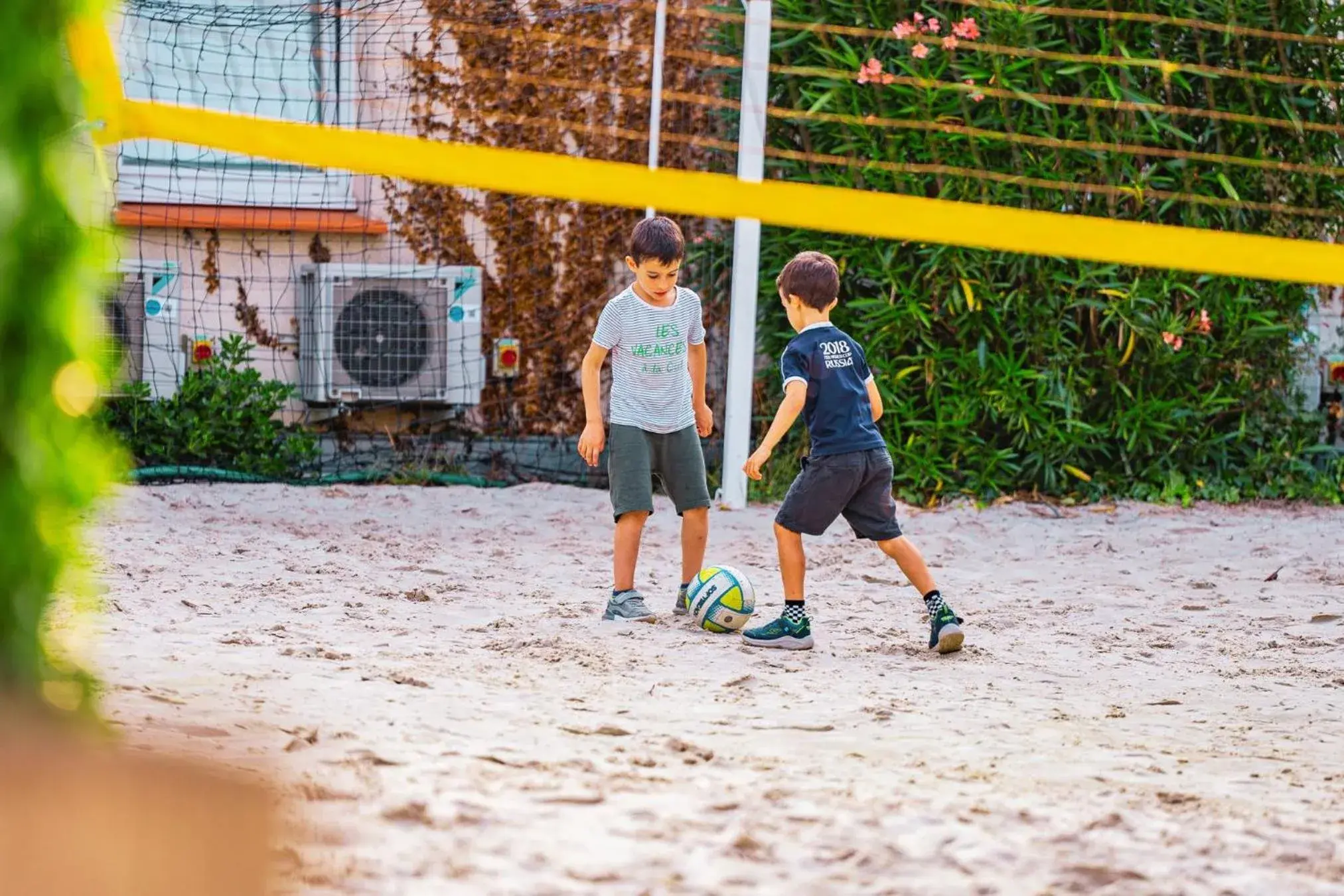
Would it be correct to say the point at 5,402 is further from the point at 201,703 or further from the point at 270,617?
the point at 270,617

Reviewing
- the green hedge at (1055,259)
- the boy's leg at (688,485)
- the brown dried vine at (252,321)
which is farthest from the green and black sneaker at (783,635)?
the brown dried vine at (252,321)

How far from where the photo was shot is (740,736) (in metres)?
2.80

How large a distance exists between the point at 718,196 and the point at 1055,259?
13.5 feet

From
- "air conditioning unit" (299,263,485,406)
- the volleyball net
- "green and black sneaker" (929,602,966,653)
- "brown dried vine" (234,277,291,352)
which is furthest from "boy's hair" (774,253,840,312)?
"brown dried vine" (234,277,291,352)

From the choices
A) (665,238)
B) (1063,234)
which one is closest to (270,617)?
(665,238)

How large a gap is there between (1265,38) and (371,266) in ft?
15.0

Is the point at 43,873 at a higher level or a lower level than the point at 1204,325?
lower

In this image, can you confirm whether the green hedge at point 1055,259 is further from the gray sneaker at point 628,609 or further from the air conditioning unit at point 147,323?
the air conditioning unit at point 147,323

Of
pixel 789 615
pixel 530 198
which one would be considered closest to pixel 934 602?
pixel 789 615

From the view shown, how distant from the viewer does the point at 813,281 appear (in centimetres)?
410

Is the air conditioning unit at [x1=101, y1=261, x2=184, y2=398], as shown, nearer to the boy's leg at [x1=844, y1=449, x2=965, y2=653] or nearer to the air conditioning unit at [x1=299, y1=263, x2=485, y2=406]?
the air conditioning unit at [x1=299, y1=263, x2=485, y2=406]

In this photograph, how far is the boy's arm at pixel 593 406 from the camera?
4.29 metres

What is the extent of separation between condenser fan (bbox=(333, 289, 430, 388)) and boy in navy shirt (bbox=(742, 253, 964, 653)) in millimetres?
3765

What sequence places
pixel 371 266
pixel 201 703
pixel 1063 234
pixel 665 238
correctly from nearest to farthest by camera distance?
pixel 201 703
pixel 1063 234
pixel 665 238
pixel 371 266
